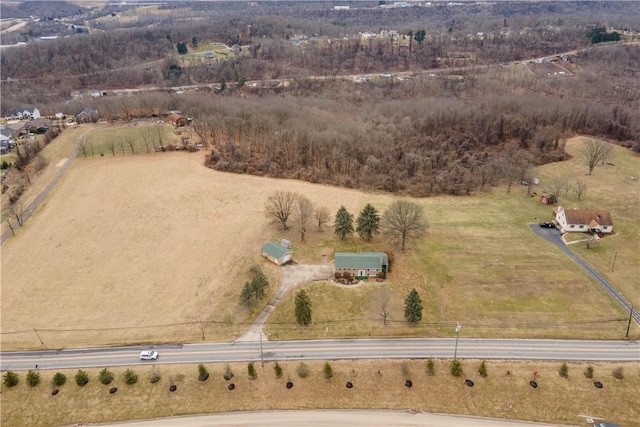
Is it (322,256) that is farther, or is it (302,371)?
(322,256)

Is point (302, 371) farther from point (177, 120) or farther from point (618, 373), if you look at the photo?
point (177, 120)

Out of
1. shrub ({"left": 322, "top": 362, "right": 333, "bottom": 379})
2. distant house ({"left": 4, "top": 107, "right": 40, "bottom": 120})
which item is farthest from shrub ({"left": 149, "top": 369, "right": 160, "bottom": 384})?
distant house ({"left": 4, "top": 107, "right": 40, "bottom": 120})

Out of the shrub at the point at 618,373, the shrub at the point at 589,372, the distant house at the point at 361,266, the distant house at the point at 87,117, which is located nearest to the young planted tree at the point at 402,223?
the distant house at the point at 361,266

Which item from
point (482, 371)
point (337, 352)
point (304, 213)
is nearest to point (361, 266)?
point (337, 352)

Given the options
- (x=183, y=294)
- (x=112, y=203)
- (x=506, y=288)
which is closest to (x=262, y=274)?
(x=183, y=294)

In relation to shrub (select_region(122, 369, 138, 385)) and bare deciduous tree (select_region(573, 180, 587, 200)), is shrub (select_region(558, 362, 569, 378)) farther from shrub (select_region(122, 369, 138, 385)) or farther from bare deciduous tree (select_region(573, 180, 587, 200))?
bare deciduous tree (select_region(573, 180, 587, 200))

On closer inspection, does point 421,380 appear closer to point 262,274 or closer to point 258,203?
point 262,274
